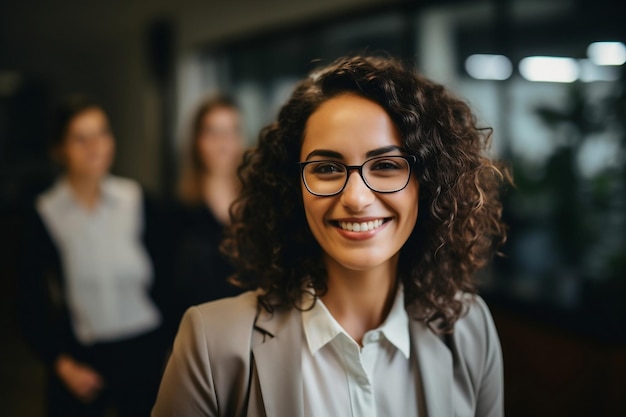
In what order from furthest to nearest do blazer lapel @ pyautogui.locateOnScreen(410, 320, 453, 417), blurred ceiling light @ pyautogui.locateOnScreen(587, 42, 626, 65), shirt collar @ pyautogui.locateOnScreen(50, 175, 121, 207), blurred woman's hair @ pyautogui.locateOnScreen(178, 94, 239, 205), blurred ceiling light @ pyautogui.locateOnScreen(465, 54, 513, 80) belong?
blurred ceiling light @ pyautogui.locateOnScreen(465, 54, 513, 80) < blurred ceiling light @ pyautogui.locateOnScreen(587, 42, 626, 65) < blurred woman's hair @ pyautogui.locateOnScreen(178, 94, 239, 205) < shirt collar @ pyautogui.locateOnScreen(50, 175, 121, 207) < blazer lapel @ pyautogui.locateOnScreen(410, 320, 453, 417)

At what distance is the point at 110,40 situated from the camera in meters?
7.44

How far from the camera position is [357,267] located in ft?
3.17

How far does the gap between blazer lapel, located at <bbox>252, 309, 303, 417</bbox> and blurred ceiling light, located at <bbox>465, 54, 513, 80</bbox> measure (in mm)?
2697

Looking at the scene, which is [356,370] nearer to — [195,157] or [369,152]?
[369,152]

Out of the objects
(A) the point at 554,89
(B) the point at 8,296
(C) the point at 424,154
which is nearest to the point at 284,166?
(C) the point at 424,154

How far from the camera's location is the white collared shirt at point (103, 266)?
2.00m

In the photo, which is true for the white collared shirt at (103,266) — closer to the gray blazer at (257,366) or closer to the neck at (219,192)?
the neck at (219,192)

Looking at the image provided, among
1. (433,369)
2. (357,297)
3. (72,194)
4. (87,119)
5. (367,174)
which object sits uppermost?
(87,119)

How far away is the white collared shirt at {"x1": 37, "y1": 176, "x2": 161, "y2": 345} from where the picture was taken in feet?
6.57

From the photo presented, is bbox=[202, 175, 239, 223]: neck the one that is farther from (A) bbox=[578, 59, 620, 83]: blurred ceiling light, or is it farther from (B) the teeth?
(A) bbox=[578, 59, 620, 83]: blurred ceiling light

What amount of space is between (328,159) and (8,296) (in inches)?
89.4

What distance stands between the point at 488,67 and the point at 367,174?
2.79 meters

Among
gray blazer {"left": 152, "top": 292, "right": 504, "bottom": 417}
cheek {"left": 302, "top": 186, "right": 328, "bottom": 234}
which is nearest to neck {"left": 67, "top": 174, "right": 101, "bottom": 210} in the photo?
gray blazer {"left": 152, "top": 292, "right": 504, "bottom": 417}

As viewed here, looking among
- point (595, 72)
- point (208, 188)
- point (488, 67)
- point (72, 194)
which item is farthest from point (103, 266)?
point (488, 67)
